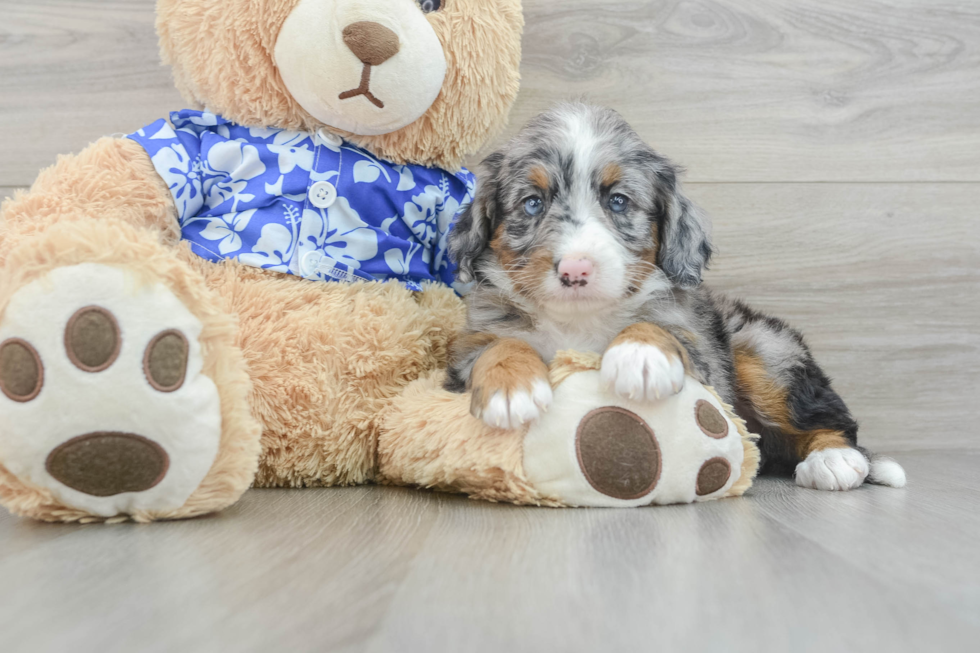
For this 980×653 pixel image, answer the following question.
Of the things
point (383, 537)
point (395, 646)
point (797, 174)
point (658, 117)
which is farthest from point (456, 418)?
point (797, 174)

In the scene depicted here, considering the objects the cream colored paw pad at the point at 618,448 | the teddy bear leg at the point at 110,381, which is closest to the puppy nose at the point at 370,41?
the teddy bear leg at the point at 110,381

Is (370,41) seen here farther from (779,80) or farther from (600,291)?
(779,80)

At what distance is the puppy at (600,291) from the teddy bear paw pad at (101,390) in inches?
25.9

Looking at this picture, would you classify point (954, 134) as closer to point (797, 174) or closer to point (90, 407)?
point (797, 174)

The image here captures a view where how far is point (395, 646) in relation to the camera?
3.04ft

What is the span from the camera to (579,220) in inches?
76.0

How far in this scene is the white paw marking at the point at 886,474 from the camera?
223 cm

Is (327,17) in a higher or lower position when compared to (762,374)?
higher

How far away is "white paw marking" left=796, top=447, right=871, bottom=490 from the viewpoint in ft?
7.07

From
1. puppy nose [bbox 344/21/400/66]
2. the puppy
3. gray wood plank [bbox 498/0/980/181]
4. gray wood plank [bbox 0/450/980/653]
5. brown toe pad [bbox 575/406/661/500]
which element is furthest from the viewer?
gray wood plank [bbox 498/0/980/181]

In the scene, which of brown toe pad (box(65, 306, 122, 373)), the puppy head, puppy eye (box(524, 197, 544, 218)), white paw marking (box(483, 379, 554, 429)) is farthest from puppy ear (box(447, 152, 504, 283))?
brown toe pad (box(65, 306, 122, 373))

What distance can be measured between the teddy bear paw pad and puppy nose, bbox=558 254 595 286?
2.72ft

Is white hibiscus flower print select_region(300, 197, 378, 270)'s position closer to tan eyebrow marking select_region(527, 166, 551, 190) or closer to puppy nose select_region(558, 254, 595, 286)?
tan eyebrow marking select_region(527, 166, 551, 190)

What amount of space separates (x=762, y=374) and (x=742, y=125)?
1.07m
